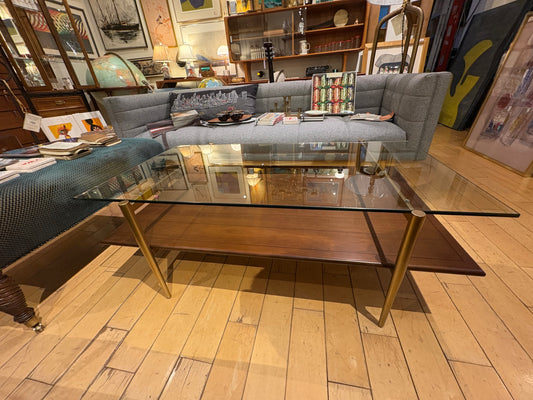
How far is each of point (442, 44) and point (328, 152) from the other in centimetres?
337

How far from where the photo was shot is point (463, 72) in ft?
8.32

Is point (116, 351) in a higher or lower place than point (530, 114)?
lower

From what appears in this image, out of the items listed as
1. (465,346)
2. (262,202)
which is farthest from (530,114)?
(262,202)

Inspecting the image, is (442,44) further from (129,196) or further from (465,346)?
(129,196)

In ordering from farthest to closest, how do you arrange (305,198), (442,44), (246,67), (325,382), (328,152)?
(246,67) < (442,44) < (328,152) < (305,198) < (325,382)

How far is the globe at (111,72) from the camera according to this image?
289cm

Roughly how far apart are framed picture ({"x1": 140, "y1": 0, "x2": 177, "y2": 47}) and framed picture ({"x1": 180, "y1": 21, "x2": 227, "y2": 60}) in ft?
0.69

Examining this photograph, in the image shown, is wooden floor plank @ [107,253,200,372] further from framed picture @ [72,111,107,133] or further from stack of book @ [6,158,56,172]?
framed picture @ [72,111,107,133]

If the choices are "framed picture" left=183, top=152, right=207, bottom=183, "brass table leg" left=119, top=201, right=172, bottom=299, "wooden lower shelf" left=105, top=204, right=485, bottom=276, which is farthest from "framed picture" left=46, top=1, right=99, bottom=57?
"brass table leg" left=119, top=201, right=172, bottom=299

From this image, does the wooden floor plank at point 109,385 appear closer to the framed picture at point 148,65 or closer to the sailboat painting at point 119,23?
the framed picture at point 148,65

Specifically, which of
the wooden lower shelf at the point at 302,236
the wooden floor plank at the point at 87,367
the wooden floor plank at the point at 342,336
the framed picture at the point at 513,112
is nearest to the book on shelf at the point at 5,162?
the wooden lower shelf at the point at 302,236

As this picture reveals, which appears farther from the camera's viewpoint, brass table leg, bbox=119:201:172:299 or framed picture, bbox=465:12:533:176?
framed picture, bbox=465:12:533:176

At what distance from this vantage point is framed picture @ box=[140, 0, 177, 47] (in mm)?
3539

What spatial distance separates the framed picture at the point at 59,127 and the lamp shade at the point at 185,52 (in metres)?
2.12
